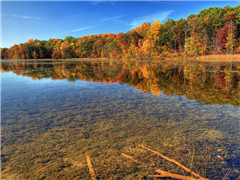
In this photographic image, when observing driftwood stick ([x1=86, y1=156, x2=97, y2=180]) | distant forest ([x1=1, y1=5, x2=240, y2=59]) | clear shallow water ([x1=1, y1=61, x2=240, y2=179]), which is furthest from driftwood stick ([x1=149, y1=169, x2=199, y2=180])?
distant forest ([x1=1, y1=5, x2=240, y2=59])

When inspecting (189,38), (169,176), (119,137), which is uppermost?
(189,38)

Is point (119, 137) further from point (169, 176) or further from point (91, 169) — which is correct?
point (169, 176)

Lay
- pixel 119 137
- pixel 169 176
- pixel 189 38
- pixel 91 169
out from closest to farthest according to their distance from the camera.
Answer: pixel 169 176, pixel 91 169, pixel 119 137, pixel 189 38

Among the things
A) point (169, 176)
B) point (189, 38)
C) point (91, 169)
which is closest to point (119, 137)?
point (91, 169)

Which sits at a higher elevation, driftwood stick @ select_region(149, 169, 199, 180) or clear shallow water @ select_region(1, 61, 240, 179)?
clear shallow water @ select_region(1, 61, 240, 179)

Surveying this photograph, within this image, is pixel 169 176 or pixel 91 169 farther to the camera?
pixel 91 169

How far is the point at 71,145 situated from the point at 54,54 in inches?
4400

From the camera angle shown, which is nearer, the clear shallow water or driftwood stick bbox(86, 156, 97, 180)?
driftwood stick bbox(86, 156, 97, 180)

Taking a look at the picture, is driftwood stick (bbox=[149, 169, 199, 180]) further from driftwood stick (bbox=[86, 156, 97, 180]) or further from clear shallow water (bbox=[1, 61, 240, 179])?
driftwood stick (bbox=[86, 156, 97, 180])

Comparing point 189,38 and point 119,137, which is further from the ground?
point 189,38

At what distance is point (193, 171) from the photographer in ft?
8.87

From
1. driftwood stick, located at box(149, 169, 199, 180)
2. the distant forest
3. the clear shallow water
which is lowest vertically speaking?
driftwood stick, located at box(149, 169, 199, 180)

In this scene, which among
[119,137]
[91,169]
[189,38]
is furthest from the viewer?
[189,38]

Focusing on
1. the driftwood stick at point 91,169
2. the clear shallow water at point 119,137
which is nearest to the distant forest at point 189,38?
the clear shallow water at point 119,137
